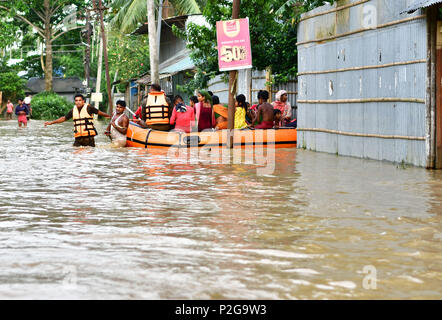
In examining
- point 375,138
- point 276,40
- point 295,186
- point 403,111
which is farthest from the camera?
point 276,40

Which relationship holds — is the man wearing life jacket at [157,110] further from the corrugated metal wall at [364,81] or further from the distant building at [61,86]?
the distant building at [61,86]

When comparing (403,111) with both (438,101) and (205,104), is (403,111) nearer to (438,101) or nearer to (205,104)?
(438,101)

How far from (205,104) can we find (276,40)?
4191mm

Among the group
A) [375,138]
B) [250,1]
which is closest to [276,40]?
[250,1]

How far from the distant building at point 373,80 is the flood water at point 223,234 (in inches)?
39.3

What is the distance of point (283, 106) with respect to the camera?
19.8 meters

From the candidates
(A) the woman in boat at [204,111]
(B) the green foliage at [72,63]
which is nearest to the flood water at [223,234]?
(A) the woman in boat at [204,111]

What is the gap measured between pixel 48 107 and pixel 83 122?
3588 cm

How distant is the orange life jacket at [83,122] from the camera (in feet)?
61.4

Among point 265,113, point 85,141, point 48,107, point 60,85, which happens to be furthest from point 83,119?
point 60,85

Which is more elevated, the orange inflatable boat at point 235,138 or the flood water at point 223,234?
the orange inflatable boat at point 235,138

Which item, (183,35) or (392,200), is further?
(183,35)

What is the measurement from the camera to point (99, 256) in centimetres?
585

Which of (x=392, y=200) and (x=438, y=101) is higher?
(x=438, y=101)
